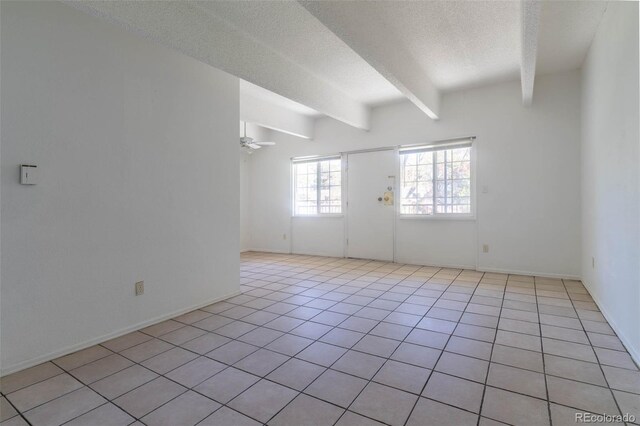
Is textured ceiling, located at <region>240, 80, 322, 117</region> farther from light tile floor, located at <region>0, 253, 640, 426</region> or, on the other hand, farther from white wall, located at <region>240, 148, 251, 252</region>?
light tile floor, located at <region>0, 253, 640, 426</region>

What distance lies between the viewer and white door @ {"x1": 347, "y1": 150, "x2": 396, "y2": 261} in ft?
18.8

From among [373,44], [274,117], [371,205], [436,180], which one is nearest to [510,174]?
[436,180]

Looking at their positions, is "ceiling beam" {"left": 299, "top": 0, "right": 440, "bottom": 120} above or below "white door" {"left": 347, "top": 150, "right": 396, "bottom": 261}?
above

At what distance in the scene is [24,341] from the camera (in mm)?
2107

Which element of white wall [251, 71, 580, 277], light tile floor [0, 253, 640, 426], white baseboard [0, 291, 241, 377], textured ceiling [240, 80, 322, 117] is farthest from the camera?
textured ceiling [240, 80, 322, 117]

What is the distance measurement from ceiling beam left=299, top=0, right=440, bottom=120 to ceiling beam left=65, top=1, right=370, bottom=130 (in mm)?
1049

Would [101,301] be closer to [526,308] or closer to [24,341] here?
[24,341]

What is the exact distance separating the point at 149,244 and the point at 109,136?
37.9 inches

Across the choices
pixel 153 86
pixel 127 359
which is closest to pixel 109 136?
pixel 153 86

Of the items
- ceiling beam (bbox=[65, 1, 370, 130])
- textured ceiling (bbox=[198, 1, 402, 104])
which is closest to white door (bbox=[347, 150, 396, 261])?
textured ceiling (bbox=[198, 1, 402, 104])

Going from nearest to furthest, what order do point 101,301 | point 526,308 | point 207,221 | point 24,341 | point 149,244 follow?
point 24,341 → point 101,301 → point 149,244 → point 526,308 → point 207,221

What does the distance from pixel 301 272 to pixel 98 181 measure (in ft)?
10.3

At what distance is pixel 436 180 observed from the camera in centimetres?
530

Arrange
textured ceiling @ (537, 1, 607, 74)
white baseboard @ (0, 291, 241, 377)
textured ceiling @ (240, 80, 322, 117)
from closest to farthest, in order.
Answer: white baseboard @ (0, 291, 241, 377) → textured ceiling @ (537, 1, 607, 74) → textured ceiling @ (240, 80, 322, 117)
